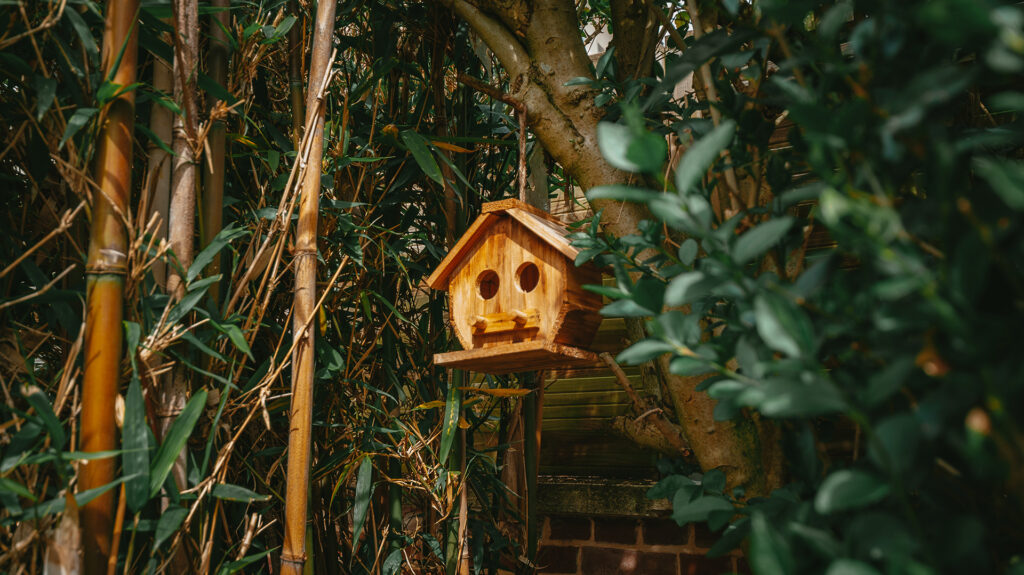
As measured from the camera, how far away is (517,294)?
1.36m

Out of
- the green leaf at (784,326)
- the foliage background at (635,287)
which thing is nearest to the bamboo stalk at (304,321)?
the foliage background at (635,287)

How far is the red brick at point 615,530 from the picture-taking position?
198 cm

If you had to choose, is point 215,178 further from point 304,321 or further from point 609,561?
point 609,561

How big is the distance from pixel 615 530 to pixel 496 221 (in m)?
1.08

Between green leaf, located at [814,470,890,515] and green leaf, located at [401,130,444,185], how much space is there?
3.65 feet

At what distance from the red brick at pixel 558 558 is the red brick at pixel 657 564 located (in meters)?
0.20

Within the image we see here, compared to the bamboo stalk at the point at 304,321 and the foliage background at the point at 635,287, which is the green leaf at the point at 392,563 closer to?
the foliage background at the point at 635,287

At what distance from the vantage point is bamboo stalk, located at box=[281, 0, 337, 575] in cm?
117

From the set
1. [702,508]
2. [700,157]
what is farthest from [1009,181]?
[702,508]

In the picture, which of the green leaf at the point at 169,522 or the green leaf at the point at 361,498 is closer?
the green leaf at the point at 169,522

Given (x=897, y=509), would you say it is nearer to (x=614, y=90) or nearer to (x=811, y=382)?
(x=811, y=382)

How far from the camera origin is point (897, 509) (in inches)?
24.9

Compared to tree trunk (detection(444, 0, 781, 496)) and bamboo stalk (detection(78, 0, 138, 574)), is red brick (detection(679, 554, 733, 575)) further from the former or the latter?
bamboo stalk (detection(78, 0, 138, 574))

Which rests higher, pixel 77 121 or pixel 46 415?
pixel 77 121
